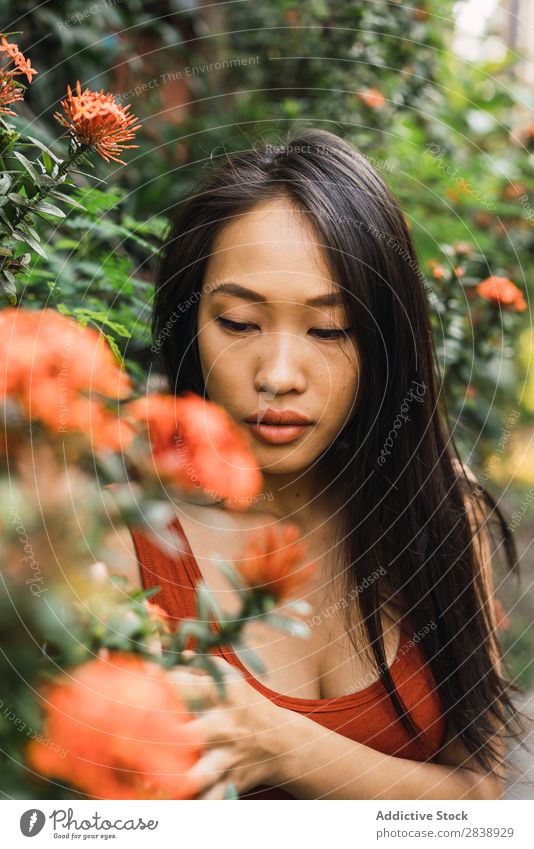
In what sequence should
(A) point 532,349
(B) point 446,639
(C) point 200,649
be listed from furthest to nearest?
(A) point 532,349 → (B) point 446,639 → (C) point 200,649

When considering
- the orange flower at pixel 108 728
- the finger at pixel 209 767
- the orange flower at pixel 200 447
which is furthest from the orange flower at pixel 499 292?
the orange flower at pixel 108 728

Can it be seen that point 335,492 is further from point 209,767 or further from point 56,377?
point 56,377

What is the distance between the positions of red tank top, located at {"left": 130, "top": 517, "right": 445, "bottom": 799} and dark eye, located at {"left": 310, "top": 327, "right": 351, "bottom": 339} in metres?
0.27

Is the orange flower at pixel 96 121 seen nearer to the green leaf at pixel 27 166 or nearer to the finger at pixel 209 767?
the green leaf at pixel 27 166

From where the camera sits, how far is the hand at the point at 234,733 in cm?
65

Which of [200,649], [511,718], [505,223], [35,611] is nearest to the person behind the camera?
[35,611]

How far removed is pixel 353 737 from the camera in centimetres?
101

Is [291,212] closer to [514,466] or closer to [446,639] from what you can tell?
[446,639]

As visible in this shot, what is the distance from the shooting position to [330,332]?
0.92 meters

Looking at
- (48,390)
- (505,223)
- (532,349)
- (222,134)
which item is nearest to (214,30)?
(222,134)

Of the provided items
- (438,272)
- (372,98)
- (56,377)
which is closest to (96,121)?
(56,377)

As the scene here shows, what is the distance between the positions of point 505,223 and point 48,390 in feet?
7.38

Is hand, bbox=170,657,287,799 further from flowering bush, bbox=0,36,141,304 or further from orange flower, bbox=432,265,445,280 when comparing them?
orange flower, bbox=432,265,445,280

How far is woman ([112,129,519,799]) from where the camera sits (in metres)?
0.89
